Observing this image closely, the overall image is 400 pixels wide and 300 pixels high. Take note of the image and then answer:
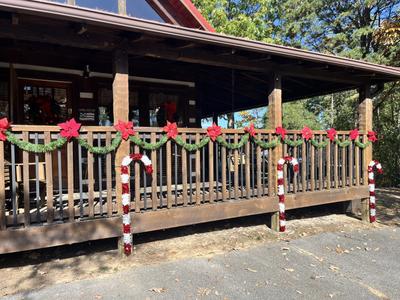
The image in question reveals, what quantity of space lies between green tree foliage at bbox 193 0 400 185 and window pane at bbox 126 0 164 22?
7893mm

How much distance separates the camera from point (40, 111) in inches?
269

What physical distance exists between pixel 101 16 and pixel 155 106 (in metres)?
4.18

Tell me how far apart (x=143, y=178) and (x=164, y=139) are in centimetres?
68

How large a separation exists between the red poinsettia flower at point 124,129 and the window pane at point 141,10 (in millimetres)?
3947

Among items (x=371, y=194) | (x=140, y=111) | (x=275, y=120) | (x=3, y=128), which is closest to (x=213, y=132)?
(x=275, y=120)

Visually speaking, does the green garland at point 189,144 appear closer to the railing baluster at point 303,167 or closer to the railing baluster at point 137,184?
the railing baluster at point 137,184

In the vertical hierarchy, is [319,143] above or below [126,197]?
above

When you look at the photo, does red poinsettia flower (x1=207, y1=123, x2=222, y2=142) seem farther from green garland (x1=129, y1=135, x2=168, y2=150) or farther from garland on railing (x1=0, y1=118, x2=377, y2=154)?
green garland (x1=129, y1=135, x2=168, y2=150)

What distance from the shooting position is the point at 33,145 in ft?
13.1

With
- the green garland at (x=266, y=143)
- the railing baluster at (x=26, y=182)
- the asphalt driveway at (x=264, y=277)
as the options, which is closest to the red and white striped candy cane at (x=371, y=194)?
the asphalt driveway at (x=264, y=277)

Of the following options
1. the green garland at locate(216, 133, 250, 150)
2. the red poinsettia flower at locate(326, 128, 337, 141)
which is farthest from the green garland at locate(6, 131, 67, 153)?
the red poinsettia flower at locate(326, 128, 337, 141)

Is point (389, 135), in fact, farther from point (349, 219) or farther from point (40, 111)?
point (40, 111)

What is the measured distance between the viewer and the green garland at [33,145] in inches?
153

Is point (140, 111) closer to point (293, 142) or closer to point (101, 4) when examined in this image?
point (101, 4)
